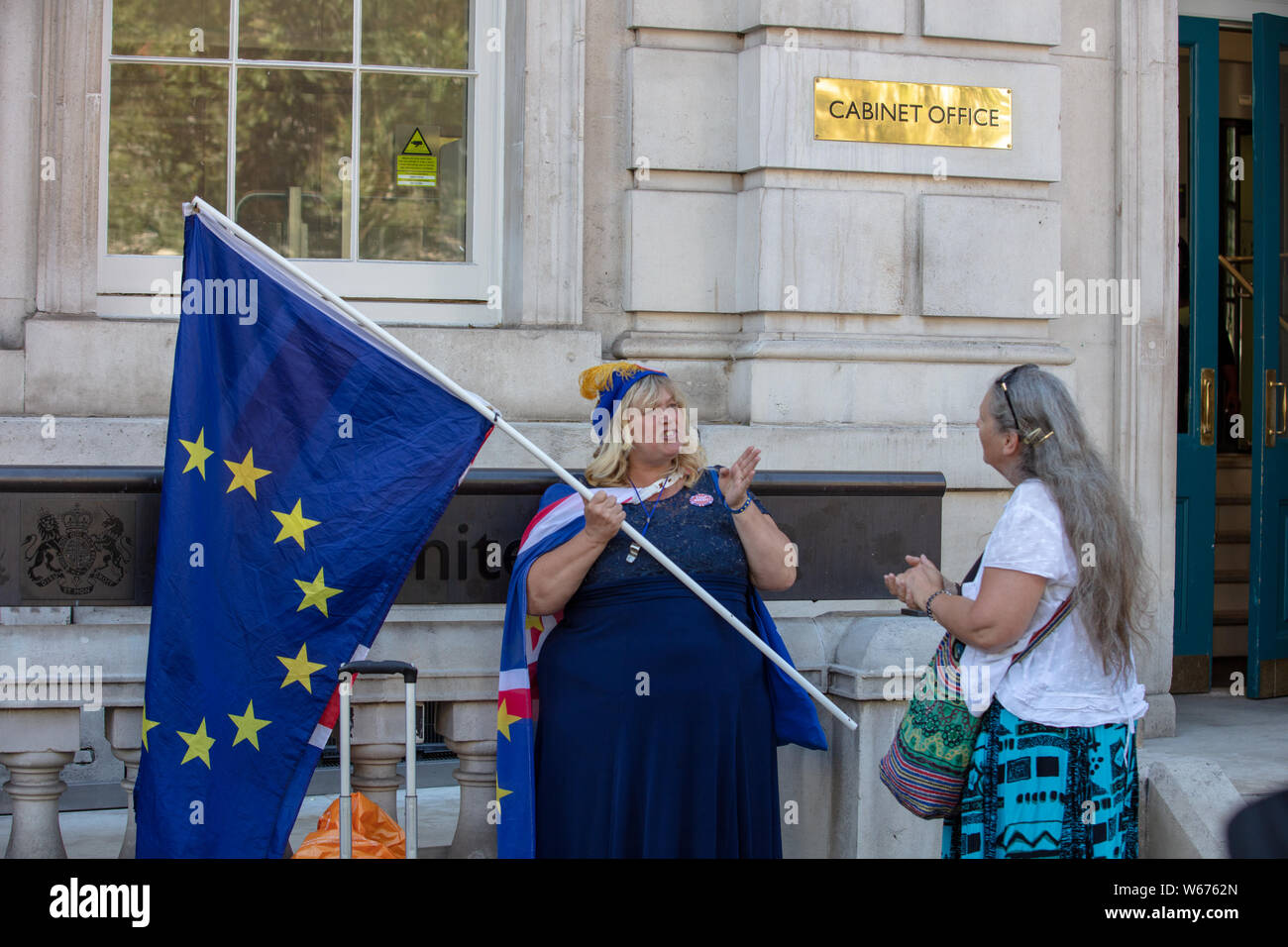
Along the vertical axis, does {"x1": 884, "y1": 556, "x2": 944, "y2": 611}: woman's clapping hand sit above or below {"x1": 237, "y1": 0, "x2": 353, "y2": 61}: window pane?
below

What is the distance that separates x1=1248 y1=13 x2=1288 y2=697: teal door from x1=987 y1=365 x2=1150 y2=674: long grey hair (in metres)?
4.37

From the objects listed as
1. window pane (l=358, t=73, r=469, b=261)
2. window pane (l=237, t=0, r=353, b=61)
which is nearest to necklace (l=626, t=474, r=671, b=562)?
window pane (l=358, t=73, r=469, b=261)

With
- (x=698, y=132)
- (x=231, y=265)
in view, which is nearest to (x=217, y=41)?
(x=698, y=132)

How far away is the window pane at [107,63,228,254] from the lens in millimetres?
5891

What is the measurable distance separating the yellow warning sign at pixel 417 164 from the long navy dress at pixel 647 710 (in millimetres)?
2757

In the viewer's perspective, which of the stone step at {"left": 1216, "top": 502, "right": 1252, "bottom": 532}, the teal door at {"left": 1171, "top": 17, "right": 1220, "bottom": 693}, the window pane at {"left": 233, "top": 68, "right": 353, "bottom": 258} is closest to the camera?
the window pane at {"left": 233, "top": 68, "right": 353, "bottom": 258}

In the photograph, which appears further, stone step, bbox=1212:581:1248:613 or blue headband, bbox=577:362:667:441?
stone step, bbox=1212:581:1248:613

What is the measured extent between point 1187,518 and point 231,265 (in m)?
5.30

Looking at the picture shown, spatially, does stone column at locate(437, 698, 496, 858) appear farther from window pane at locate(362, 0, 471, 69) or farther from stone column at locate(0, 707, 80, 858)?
window pane at locate(362, 0, 471, 69)

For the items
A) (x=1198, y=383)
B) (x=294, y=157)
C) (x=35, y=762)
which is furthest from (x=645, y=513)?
(x=1198, y=383)

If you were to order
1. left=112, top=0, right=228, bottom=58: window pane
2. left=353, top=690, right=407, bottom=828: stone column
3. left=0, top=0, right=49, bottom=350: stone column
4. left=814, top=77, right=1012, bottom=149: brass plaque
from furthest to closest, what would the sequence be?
left=814, top=77, right=1012, bottom=149: brass plaque
left=112, top=0, right=228, bottom=58: window pane
left=0, top=0, right=49, bottom=350: stone column
left=353, top=690, right=407, bottom=828: stone column

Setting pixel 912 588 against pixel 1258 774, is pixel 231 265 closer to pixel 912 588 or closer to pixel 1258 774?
pixel 912 588

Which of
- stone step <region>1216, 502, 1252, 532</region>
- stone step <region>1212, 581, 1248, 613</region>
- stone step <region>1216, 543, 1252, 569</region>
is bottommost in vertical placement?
stone step <region>1212, 581, 1248, 613</region>

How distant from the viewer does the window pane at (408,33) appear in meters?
6.09
